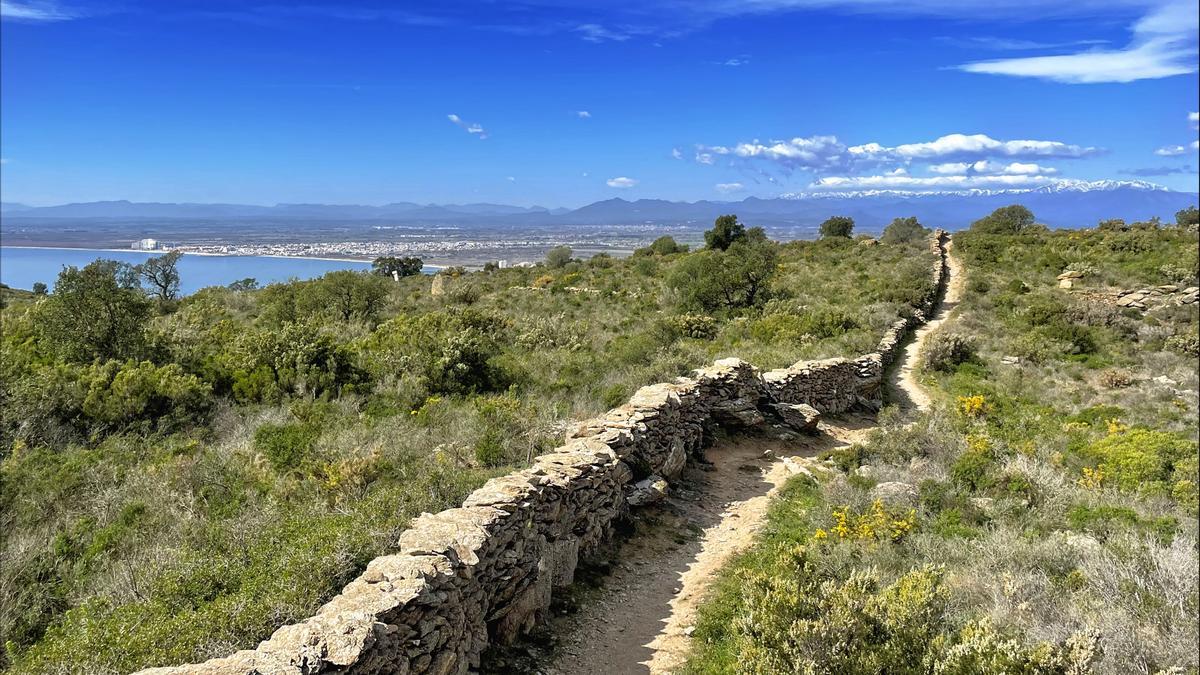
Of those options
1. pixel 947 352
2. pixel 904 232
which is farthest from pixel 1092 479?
pixel 904 232

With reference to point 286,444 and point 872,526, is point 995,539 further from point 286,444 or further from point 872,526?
point 286,444

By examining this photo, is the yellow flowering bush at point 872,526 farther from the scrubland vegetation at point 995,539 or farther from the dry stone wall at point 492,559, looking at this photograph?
the dry stone wall at point 492,559

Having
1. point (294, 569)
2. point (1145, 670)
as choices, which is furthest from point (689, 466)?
point (294, 569)

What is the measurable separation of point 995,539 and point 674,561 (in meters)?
4.03

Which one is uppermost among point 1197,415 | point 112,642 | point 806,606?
point 112,642

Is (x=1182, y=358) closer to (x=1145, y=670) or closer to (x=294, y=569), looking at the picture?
(x=1145, y=670)

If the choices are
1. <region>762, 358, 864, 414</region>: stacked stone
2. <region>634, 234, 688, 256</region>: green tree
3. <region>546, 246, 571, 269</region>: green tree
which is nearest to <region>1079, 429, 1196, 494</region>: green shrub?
<region>762, 358, 864, 414</region>: stacked stone

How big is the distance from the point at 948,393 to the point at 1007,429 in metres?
4.03

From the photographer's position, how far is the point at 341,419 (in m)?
11.6

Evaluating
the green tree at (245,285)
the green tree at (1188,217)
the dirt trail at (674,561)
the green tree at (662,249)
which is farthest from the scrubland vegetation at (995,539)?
the green tree at (245,285)

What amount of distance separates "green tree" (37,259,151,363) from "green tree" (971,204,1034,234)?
56.0 metres

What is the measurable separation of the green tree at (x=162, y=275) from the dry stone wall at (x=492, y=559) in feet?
112

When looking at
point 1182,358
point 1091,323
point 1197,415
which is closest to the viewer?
point 1197,415

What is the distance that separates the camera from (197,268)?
53688mm
